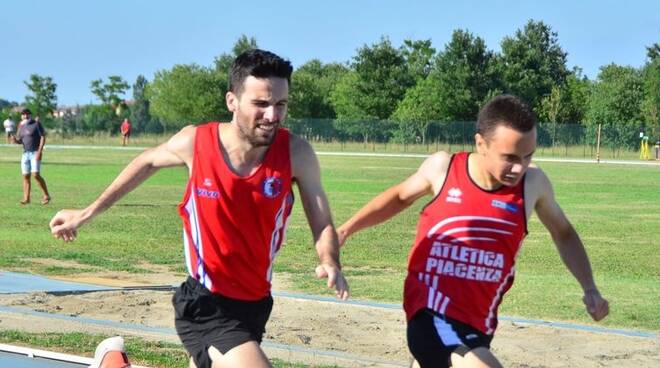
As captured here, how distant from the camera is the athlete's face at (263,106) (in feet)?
16.1

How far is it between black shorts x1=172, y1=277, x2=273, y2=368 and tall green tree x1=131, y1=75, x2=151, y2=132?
3165 inches

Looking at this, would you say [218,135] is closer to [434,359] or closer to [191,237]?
[191,237]

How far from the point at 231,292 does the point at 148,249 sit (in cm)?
1071

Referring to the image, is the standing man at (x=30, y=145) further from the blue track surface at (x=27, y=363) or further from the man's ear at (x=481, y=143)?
the man's ear at (x=481, y=143)

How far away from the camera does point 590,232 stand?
1928 cm

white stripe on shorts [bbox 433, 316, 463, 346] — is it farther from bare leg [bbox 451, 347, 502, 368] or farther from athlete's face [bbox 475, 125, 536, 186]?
athlete's face [bbox 475, 125, 536, 186]

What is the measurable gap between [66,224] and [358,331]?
13.3ft

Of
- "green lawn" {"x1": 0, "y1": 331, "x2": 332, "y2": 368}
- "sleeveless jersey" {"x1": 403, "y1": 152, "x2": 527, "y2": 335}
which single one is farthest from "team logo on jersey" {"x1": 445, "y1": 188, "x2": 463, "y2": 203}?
"green lawn" {"x1": 0, "y1": 331, "x2": 332, "y2": 368}

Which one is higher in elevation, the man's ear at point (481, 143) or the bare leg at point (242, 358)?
the man's ear at point (481, 143)

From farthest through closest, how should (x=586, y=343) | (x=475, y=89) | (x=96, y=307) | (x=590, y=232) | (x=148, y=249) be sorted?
(x=475, y=89) < (x=590, y=232) < (x=148, y=249) < (x=96, y=307) < (x=586, y=343)

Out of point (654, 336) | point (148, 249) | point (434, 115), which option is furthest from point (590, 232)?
point (434, 115)

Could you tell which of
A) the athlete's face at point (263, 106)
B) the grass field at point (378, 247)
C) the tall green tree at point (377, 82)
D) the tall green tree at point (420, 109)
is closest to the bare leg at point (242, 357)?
the athlete's face at point (263, 106)

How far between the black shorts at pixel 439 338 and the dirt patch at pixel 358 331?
285cm

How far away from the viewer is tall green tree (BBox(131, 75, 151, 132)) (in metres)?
84.9
